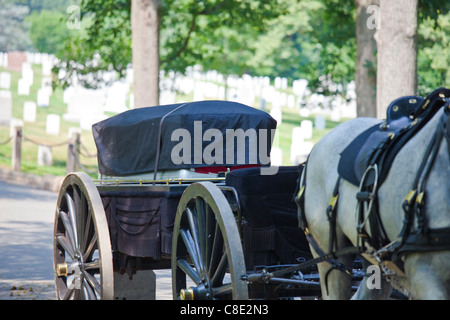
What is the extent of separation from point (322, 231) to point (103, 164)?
9.71 feet

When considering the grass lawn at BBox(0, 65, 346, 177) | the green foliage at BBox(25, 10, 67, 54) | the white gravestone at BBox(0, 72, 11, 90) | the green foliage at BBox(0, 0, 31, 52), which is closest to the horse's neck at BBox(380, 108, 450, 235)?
the grass lawn at BBox(0, 65, 346, 177)

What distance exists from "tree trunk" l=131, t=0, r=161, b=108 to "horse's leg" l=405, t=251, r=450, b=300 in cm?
1026

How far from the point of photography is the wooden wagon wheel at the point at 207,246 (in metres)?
4.53

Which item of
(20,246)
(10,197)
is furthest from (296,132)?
(20,246)

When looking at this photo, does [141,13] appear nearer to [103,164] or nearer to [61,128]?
[103,164]

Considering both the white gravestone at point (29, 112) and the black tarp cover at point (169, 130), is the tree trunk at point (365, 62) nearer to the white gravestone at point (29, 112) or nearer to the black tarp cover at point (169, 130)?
the black tarp cover at point (169, 130)

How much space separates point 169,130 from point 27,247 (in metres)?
5.45

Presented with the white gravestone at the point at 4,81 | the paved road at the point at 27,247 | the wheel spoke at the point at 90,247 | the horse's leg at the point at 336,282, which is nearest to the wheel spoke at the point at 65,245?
the wheel spoke at the point at 90,247

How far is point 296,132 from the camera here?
23781 millimetres

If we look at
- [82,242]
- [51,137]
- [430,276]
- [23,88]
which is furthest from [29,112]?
[430,276]

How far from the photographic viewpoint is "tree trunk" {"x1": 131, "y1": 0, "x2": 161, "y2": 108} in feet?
43.8

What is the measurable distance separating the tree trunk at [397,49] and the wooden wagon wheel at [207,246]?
12.8 ft

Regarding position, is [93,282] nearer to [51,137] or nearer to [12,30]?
[51,137]

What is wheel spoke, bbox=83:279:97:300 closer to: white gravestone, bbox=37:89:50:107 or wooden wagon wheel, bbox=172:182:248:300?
wooden wagon wheel, bbox=172:182:248:300
